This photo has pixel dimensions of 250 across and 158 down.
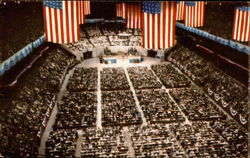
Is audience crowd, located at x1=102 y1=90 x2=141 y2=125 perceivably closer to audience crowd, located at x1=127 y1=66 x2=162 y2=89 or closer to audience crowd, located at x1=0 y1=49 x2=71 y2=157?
audience crowd, located at x1=127 y1=66 x2=162 y2=89

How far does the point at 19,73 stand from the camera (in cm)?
2652

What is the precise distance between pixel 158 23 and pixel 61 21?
12.3ft

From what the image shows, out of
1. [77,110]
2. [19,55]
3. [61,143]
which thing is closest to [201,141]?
[61,143]

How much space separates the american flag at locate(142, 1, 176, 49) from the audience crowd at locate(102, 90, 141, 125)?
1315 centimetres

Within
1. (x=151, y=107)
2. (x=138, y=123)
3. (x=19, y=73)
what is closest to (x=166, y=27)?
(x=138, y=123)

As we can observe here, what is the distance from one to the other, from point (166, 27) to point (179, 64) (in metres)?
32.9

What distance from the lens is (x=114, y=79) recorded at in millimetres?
37500

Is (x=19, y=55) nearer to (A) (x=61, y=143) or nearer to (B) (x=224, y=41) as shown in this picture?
(A) (x=61, y=143)

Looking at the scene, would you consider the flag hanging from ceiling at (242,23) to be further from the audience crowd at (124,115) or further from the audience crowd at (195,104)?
the audience crowd at (195,104)

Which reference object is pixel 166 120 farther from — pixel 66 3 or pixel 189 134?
pixel 66 3

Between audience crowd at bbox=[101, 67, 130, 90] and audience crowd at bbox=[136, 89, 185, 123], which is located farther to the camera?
audience crowd at bbox=[101, 67, 130, 90]

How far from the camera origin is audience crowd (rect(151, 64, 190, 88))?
116 feet

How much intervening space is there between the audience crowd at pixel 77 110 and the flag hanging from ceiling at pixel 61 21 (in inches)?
523

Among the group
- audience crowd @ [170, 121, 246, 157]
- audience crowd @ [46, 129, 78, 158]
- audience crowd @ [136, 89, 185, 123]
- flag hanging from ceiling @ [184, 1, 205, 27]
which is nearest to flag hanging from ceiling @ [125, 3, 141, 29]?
flag hanging from ceiling @ [184, 1, 205, 27]
